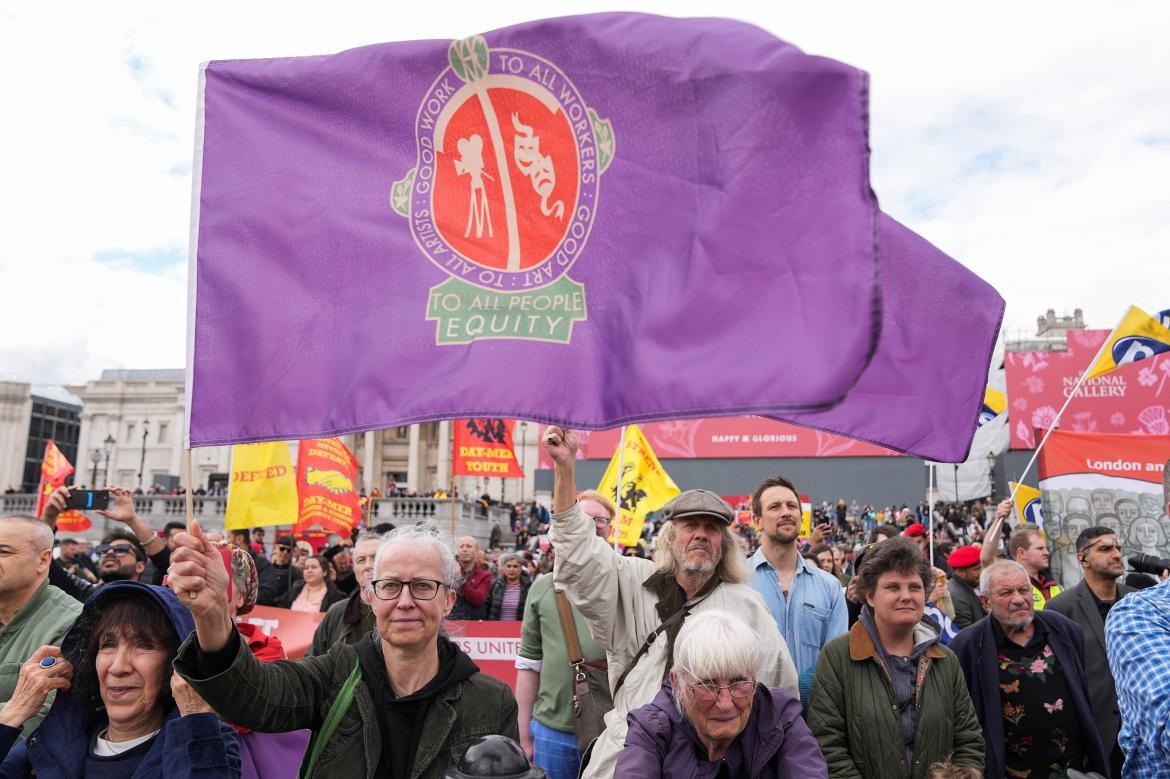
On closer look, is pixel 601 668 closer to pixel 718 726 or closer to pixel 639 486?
pixel 718 726

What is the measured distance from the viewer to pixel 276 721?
2635mm

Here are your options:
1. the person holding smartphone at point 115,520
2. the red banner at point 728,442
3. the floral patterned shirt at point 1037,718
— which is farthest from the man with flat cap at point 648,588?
the red banner at point 728,442

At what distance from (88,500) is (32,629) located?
1.96 meters

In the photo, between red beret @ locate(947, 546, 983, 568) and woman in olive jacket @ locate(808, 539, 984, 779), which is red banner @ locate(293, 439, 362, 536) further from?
woman in olive jacket @ locate(808, 539, 984, 779)

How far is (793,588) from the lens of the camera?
16.5 ft

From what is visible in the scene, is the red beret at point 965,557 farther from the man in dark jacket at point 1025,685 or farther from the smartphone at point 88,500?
the smartphone at point 88,500

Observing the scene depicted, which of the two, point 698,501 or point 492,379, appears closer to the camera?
point 492,379

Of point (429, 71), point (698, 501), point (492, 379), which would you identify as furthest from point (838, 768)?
point (429, 71)

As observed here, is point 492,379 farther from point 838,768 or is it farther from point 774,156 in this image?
point 838,768

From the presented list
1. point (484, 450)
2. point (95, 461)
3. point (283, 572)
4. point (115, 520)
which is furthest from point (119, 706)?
point (95, 461)

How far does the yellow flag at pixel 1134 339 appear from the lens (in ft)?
28.1

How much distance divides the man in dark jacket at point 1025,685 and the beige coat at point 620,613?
4.38 ft

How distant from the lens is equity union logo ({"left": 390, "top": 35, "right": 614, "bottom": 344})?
3492 mm

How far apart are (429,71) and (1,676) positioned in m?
2.84
